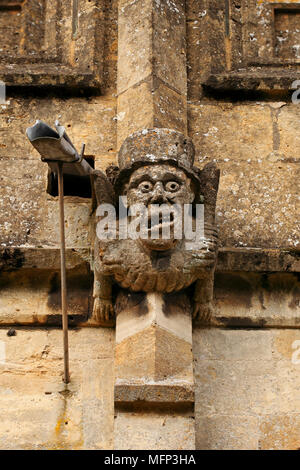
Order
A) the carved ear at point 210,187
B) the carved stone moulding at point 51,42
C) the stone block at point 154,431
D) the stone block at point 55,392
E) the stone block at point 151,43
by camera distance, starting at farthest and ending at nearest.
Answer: the carved stone moulding at point 51,42 < the stone block at point 151,43 < the carved ear at point 210,187 < the stone block at point 55,392 < the stone block at point 154,431

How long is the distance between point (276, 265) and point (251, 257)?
135 millimetres

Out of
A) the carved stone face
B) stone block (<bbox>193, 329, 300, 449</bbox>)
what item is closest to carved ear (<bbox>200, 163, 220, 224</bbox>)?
the carved stone face

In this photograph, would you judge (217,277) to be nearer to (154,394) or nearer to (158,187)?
(158,187)

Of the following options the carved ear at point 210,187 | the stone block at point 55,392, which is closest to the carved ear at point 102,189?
the carved ear at point 210,187

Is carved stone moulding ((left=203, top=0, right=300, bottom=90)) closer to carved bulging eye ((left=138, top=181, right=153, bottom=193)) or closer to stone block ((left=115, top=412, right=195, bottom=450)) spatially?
carved bulging eye ((left=138, top=181, right=153, bottom=193))

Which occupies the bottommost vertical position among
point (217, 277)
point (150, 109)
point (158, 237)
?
point (217, 277)

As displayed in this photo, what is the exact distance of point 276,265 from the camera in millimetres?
5402

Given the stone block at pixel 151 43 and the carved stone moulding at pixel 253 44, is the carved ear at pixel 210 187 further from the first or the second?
the carved stone moulding at pixel 253 44

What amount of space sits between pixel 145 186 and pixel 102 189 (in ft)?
0.88

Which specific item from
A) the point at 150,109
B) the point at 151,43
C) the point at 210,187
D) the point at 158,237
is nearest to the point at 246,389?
the point at 158,237

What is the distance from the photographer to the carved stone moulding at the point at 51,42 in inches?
241

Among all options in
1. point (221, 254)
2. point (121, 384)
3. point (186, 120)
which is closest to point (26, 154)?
point (186, 120)

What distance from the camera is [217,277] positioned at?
5.46m

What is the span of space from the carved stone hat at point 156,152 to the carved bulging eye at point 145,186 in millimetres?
95
